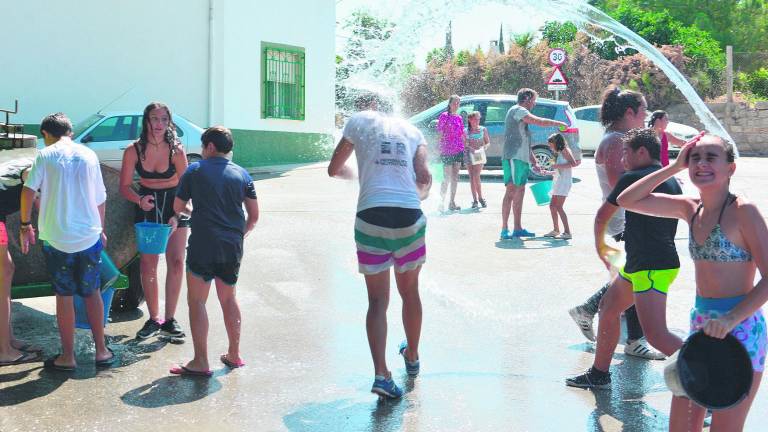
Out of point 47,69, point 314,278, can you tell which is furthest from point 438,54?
point 314,278

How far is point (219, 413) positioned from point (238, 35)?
53.7 ft

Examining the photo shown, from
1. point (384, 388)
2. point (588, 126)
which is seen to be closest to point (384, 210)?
point (384, 388)

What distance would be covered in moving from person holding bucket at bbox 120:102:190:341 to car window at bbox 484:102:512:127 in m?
12.2

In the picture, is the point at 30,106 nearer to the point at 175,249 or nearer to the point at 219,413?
the point at 175,249

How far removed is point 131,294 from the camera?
716cm

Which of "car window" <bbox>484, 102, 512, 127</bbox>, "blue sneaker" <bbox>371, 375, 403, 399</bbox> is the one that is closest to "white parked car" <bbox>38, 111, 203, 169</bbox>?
"car window" <bbox>484, 102, 512, 127</bbox>

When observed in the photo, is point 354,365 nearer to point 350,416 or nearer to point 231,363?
point 231,363

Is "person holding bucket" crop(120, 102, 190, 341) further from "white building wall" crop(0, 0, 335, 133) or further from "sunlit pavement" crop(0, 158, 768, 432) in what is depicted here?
"white building wall" crop(0, 0, 335, 133)

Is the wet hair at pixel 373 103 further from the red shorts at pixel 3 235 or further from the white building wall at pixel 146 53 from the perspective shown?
the white building wall at pixel 146 53

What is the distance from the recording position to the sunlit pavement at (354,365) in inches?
187

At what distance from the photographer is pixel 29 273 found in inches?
253

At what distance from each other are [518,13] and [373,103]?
6276 mm

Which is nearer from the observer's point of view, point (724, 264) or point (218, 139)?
point (724, 264)

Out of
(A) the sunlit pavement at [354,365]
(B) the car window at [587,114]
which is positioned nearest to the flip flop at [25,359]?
(A) the sunlit pavement at [354,365]
